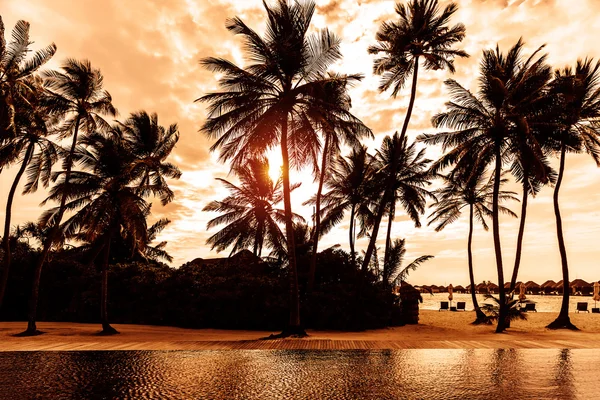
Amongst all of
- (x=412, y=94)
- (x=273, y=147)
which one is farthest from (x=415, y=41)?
(x=273, y=147)

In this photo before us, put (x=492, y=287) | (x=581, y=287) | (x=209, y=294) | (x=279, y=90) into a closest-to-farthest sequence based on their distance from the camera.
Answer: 1. (x=279, y=90)
2. (x=209, y=294)
3. (x=581, y=287)
4. (x=492, y=287)

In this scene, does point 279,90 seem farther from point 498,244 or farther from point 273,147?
point 498,244

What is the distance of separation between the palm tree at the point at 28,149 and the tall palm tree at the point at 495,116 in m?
18.2

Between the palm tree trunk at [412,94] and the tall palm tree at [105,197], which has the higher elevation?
the palm tree trunk at [412,94]

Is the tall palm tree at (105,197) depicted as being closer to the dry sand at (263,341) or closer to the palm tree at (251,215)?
the dry sand at (263,341)

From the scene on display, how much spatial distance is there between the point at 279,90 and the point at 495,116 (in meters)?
10.5

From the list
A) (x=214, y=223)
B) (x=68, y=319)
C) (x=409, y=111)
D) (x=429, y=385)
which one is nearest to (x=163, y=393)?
(x=429, y=385)

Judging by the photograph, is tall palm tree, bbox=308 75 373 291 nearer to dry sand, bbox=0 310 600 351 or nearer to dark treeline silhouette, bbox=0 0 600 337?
dark treeline silhouette, bbox=0 0 600 337

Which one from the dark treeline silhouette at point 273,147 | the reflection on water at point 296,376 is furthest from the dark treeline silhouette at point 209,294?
the reflection on water at point 296,376

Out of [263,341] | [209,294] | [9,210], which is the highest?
[9,210]

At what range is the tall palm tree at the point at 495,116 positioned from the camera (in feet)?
64.1

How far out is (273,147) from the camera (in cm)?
1766

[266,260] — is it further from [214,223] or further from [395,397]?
[395,397]

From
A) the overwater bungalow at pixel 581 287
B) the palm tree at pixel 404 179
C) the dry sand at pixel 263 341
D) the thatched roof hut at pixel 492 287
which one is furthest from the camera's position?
the thatched roof hut at pixel 492 287
